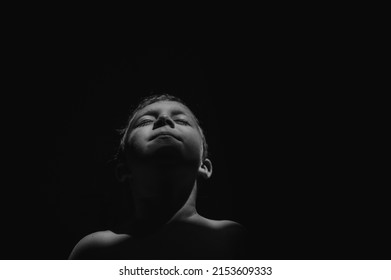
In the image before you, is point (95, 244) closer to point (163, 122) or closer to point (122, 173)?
point (122, 173)

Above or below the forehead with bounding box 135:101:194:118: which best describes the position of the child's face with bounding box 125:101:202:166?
below

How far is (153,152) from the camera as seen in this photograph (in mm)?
2215

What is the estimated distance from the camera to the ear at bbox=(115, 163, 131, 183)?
2.41 meters

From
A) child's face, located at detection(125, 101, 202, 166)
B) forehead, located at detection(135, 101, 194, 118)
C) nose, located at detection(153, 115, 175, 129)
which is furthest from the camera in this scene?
forehead, located at detection(135, 101, 194, 118)

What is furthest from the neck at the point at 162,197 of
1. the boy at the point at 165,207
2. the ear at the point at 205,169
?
the ear at the point at 205,169

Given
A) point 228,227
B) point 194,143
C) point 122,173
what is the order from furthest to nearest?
point 122,173, point 194,143, point 228,227

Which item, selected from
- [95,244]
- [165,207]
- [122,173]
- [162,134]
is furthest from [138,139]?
[95,244]

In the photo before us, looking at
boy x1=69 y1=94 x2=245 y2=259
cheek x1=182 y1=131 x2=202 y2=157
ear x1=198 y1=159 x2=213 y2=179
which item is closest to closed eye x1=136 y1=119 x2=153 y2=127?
boy x1=69 y1=94 x2=245 y2=259

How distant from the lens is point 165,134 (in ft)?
7.39

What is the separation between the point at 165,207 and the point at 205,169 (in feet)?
→ 1.06

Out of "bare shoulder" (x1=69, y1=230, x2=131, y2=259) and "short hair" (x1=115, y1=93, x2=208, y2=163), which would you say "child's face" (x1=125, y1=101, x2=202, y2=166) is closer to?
"short hair" (x1=115, y1=93, x2=208, y2=163)

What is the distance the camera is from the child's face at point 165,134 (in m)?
2.22
